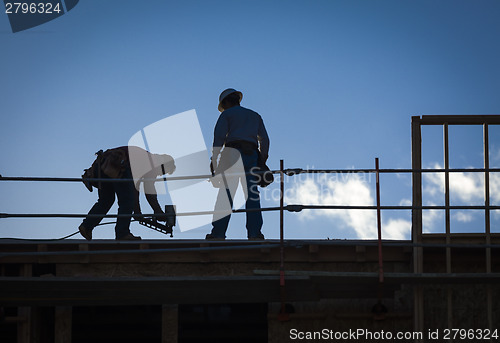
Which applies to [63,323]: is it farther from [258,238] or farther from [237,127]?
[237,127]

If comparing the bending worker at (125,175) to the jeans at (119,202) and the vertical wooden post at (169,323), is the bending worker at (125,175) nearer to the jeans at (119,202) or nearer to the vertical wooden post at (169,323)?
the jeans at (119,202)

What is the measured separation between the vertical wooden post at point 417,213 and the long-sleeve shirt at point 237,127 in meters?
1.97

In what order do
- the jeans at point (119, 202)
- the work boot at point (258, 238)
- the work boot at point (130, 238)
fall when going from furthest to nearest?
the jeans at point (119, 202), the work boot at point (130, 238), the work boot at point (258, 238)

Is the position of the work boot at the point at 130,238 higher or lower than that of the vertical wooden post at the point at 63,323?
higher


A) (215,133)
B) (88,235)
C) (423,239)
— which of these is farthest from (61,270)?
(423,239)

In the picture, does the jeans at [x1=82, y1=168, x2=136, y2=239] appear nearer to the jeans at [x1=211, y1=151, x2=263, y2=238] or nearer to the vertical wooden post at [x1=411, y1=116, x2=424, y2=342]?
the jeans at [x1=211, y1=151, x2=263, y2=238]

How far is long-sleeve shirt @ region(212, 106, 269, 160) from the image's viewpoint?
9750 mm

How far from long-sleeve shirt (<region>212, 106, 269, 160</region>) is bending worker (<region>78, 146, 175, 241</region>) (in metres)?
1.24

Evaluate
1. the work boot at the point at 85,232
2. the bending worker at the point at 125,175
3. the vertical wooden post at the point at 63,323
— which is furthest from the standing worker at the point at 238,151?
the vertical wooden post at the point at 63,323

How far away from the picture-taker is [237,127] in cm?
984

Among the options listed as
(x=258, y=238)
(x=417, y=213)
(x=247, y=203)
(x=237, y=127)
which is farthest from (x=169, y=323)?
(x=417, y=213)

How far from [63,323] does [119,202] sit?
1.77 metres

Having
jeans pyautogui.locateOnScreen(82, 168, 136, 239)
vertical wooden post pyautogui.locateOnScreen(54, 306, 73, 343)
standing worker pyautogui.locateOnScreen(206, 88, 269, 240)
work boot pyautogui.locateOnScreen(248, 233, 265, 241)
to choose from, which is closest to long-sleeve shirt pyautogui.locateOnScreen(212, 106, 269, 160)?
standing worker pyautogui.locateOnScreen(206, 88, 269, 240)

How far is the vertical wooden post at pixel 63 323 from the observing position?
953 centimetres
